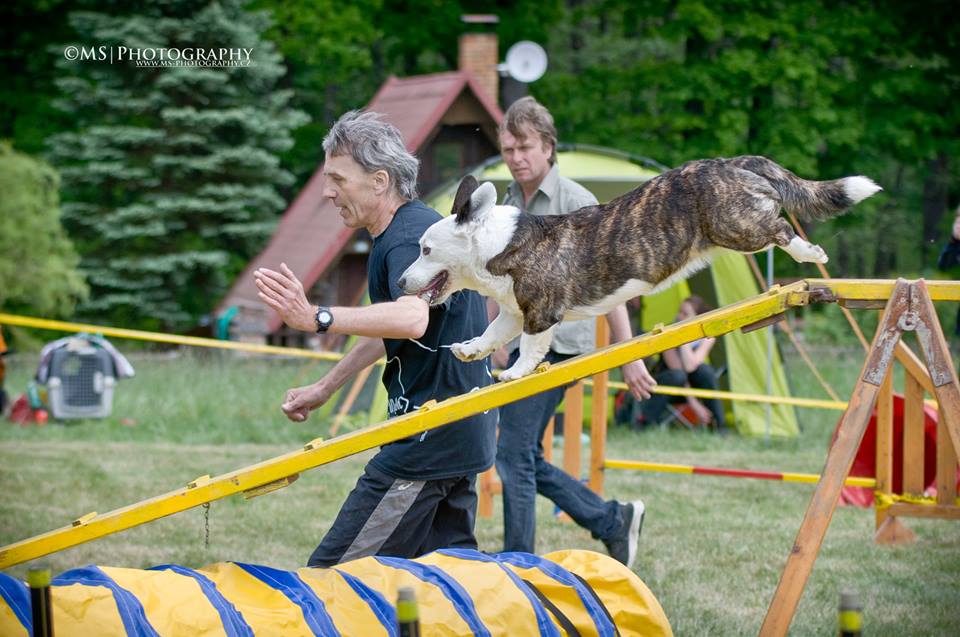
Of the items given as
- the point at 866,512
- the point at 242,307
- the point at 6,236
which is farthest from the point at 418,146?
the point at 866,512

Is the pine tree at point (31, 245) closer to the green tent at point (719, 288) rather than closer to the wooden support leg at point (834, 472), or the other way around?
the green tent at point (719, 288)

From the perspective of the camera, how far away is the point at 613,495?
7281mm

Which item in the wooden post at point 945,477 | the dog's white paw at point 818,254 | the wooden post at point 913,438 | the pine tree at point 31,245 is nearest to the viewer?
the dog's white paw at point 818,254

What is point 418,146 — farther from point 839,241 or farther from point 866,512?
point 839,241

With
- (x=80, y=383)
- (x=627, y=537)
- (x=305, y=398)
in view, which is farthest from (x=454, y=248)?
(x=80, y=383)

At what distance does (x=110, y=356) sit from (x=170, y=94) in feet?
34.3

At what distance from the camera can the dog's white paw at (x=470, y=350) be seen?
3348 millimetres

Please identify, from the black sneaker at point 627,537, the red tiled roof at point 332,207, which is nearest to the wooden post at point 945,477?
the black sneaker at point 627,537

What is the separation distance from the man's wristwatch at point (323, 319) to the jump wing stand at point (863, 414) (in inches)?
55.6

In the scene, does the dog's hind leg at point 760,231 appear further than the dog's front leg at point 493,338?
No

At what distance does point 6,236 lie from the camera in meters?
16.7

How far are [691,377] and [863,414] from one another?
272 inches

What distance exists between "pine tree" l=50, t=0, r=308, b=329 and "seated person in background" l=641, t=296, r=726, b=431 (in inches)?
445

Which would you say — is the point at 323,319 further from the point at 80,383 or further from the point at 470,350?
the point at 80,383
